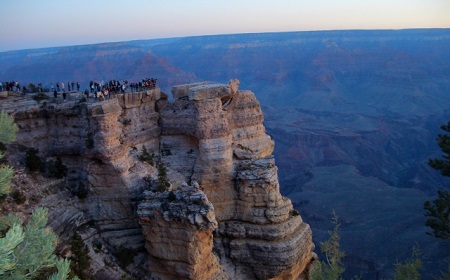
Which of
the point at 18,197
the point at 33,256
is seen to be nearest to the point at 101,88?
the point at 18,197

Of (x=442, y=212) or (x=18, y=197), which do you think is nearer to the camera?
(x=18, y=197)

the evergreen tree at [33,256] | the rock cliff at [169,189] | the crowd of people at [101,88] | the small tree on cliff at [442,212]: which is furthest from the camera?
the small tree on cliff at [442,212]

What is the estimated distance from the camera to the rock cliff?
19516 millimetres

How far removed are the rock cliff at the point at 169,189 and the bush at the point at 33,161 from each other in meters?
0.50

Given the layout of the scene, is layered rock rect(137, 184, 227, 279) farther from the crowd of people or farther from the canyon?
the canyon

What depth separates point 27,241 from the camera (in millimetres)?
9250

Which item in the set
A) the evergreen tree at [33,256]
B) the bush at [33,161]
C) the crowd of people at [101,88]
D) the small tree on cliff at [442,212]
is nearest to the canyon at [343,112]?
the small tree on cliff at [442,212]

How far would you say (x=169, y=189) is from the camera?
2123 centimetres

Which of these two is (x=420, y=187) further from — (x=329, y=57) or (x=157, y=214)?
(x=329, y=57)

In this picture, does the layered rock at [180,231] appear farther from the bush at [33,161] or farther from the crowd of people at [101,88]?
the crowd of people at [101,88]

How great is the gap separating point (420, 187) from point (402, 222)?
85.5 ft

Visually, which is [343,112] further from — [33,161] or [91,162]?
[33,161]

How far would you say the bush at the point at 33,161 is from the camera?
20531 millimetres

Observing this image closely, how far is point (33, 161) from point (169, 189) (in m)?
7.03
